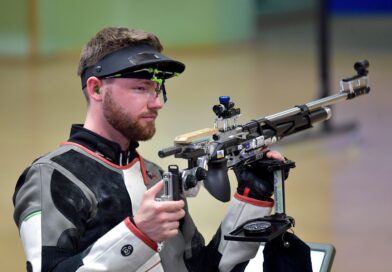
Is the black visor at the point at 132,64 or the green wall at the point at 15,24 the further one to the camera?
the green wall at the point at 15,24

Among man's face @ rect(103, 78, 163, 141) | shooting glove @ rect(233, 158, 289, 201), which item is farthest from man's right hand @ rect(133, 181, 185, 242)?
shooting glove @ rect(233, 158, 289, 201)

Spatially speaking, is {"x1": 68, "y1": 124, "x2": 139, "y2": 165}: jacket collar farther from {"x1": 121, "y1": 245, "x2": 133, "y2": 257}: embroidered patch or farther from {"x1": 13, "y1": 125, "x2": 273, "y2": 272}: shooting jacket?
{"x1": 121, "y1": 245, "x2": 133, "y2": 257}: embroidered patch

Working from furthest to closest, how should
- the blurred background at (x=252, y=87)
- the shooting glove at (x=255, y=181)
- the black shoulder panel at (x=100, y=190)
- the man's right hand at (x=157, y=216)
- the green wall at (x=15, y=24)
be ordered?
the green wall at (x=15, y=24), the blurred background at (x=252, y=87), the shooting glove at (x=255, y=181), the black shoulder panel at (x=100, y=190), the man's right hand at (x=157, y=216)

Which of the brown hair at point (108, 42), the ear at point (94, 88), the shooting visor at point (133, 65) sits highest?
the brown hair at point (108, 42)

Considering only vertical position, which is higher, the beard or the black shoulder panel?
the beard

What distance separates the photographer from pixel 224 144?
9.07 ft

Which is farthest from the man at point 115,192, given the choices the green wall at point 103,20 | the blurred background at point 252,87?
the green wall at point 103,20

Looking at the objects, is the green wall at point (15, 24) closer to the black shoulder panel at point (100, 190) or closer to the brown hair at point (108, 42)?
the brown hair at point (108, 42)

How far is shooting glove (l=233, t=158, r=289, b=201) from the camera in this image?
3023mm

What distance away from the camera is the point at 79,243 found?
261cm

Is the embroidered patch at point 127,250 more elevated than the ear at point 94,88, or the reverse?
the ear at point 94,88

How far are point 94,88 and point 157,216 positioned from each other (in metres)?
0.54

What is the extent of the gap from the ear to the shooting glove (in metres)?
0.54

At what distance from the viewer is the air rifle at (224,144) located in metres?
2.53
